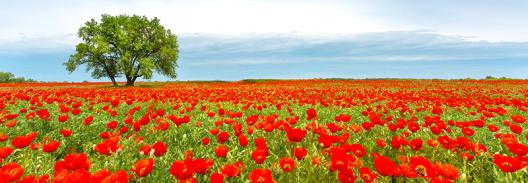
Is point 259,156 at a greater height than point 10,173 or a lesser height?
lesser

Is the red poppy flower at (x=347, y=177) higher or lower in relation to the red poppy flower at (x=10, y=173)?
lower

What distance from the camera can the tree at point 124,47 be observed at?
38938mm

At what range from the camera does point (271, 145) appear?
5.13 meters

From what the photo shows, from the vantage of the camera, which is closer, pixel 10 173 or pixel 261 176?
pixel 10 173

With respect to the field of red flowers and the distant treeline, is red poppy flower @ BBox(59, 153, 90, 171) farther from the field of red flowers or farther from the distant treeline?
the distant treeline

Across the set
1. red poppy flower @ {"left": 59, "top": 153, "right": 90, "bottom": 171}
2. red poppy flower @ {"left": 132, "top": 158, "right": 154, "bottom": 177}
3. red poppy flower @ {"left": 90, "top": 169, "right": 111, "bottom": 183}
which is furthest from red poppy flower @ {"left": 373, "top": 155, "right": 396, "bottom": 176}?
red poppy flower @ {"left": 59, "top": 153, "right": 90, "bottom": 171}

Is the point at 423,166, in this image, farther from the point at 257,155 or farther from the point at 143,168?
the point at 143,168

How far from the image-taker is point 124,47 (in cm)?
4006

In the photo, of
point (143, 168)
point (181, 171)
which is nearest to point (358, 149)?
point (181, 171)

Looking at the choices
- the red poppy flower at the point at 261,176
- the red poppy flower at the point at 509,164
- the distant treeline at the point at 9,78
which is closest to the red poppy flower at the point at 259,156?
the red poppy flower at the point at 261,176

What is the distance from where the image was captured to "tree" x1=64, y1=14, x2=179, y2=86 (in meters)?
38.9

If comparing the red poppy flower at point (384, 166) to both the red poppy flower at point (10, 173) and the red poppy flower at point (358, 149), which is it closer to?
the red poppy flower at point (358, 149)

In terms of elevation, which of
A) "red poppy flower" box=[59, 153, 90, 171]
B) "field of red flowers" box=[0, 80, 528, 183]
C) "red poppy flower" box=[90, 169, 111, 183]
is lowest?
"field of red flowers" box=[0, 80, 528, 183]

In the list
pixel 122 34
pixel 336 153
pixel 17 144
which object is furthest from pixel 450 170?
pixel 122 34
